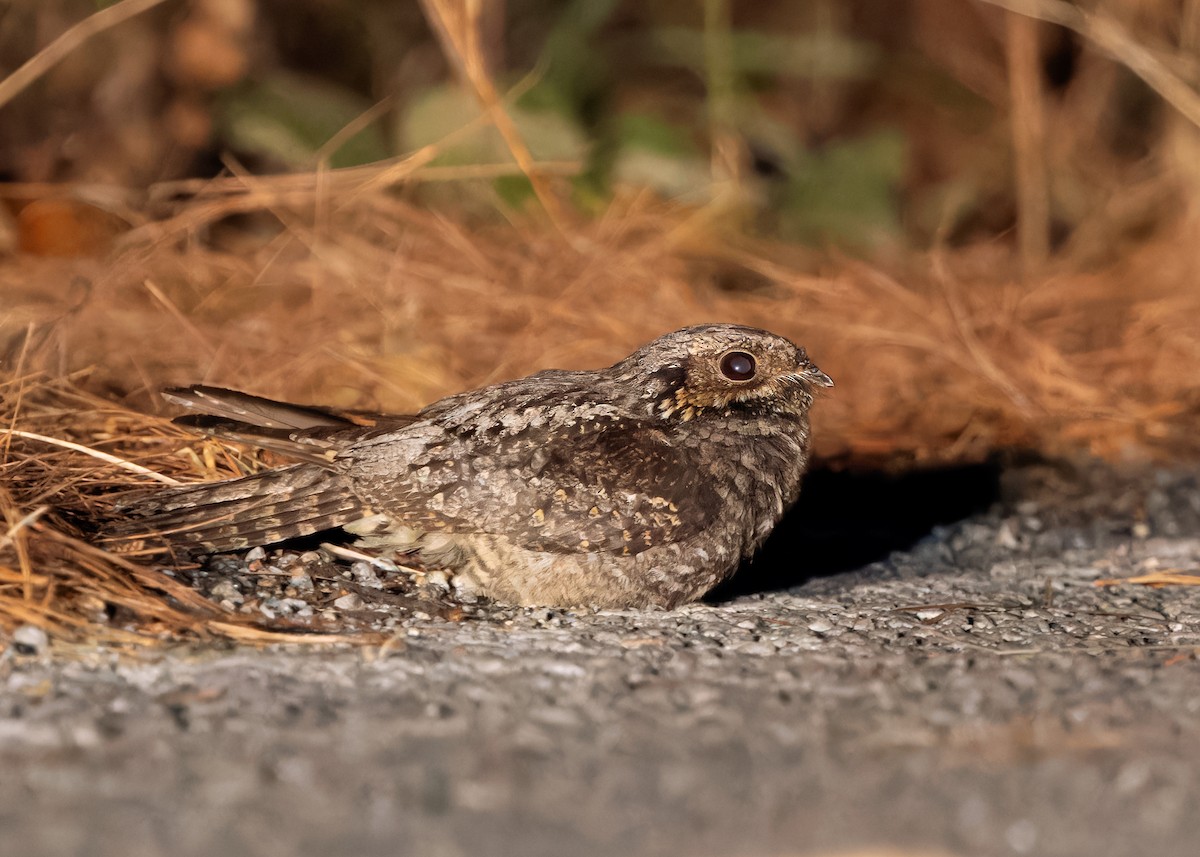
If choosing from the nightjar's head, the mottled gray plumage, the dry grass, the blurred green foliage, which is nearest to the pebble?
the mottled gray plumage

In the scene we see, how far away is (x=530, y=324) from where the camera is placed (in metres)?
4.89

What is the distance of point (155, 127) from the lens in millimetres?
6203

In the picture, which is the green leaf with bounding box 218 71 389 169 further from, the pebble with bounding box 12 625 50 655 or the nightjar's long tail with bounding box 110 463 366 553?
the pebble with bounding box 12 625 50 655

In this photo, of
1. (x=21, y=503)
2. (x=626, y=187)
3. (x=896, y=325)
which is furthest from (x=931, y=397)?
(x=21, y=503)

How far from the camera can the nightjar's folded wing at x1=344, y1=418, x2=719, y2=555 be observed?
2.82 m

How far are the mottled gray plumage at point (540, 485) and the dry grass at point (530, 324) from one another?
40 cm

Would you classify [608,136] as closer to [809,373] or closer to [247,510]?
[809,373]

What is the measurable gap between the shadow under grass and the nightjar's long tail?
1.02 meters

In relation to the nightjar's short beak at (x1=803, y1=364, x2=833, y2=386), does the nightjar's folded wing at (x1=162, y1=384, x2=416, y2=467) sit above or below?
below

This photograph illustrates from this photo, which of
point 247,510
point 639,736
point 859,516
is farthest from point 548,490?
point 859,516

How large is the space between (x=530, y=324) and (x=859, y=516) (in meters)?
Result: 1.57

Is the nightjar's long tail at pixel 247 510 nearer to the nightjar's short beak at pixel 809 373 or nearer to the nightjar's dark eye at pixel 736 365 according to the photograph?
the nightjar's dark eye at pixel 736 365

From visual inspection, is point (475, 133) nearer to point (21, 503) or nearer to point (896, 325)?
point (896, 325)

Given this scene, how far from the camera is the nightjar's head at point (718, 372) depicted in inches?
120
